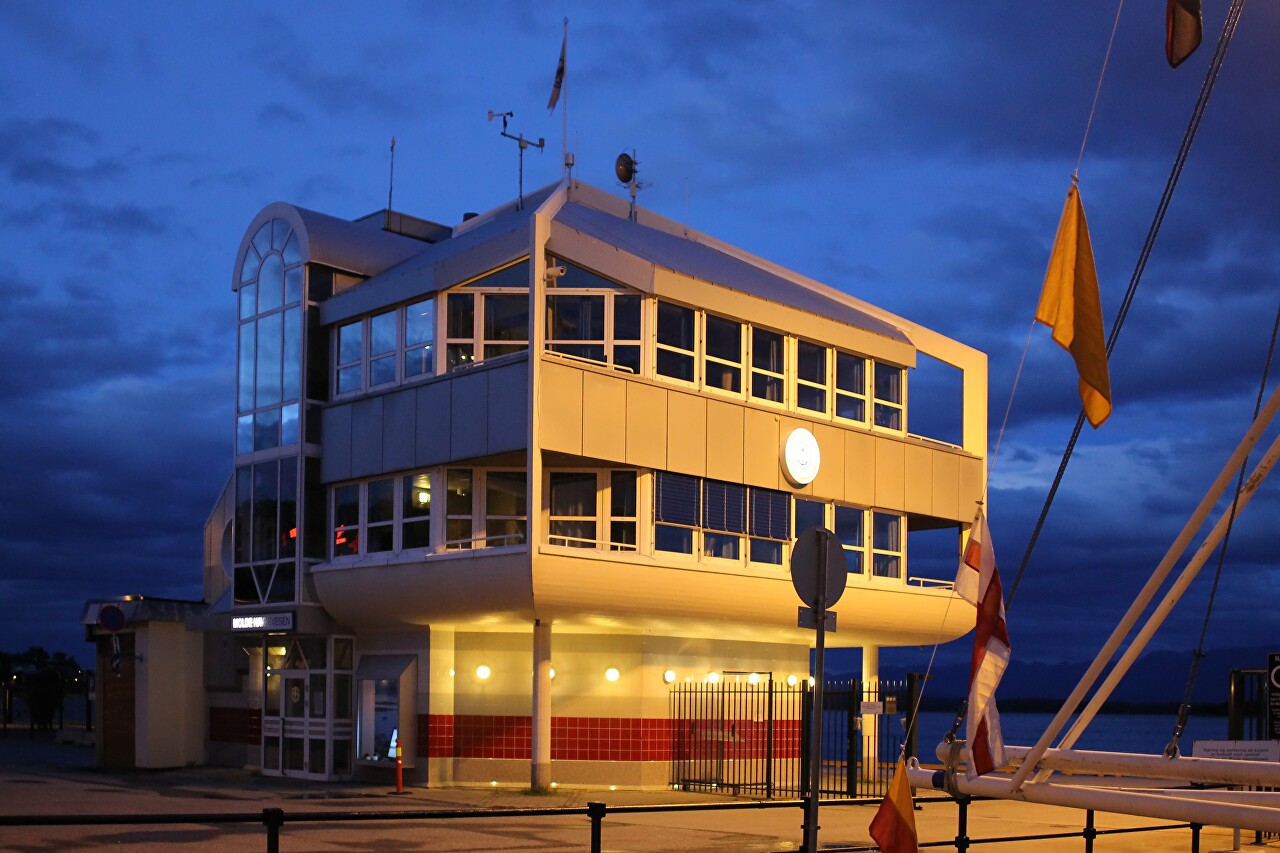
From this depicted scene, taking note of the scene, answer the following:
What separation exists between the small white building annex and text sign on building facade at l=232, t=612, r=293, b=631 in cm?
8

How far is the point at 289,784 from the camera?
2936 centimetres

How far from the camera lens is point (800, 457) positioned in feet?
101

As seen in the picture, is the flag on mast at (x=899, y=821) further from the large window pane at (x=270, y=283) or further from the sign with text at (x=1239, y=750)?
the large window pane at (x=270, y=283)

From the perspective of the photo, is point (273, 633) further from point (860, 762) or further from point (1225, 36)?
point (1225, 36)

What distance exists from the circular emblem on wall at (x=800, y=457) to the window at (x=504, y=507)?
5.59m

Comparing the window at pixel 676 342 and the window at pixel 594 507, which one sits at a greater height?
the window at pixel 676 342

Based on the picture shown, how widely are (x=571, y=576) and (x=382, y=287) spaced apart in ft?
24.1

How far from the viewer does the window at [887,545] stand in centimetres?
3325

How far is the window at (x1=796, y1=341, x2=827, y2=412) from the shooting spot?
31.5 metres

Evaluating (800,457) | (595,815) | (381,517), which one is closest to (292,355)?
(381,517)

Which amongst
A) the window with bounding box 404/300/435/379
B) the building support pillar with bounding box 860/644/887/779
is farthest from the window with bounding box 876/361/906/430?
the window with bounding box 404/300/435/379

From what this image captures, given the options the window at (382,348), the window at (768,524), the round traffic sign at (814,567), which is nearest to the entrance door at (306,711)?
the window at (382,348)

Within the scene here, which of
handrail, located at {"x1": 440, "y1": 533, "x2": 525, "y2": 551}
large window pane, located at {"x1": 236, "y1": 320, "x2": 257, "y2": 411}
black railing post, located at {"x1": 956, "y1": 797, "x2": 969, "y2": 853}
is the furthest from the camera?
large window pane, located at {"x1": 236, "y1": 320, "x2": 257, "y2": 411}

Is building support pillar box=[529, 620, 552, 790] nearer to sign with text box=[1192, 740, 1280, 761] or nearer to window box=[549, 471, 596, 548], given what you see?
window box=[549, 471, 596, 548]
